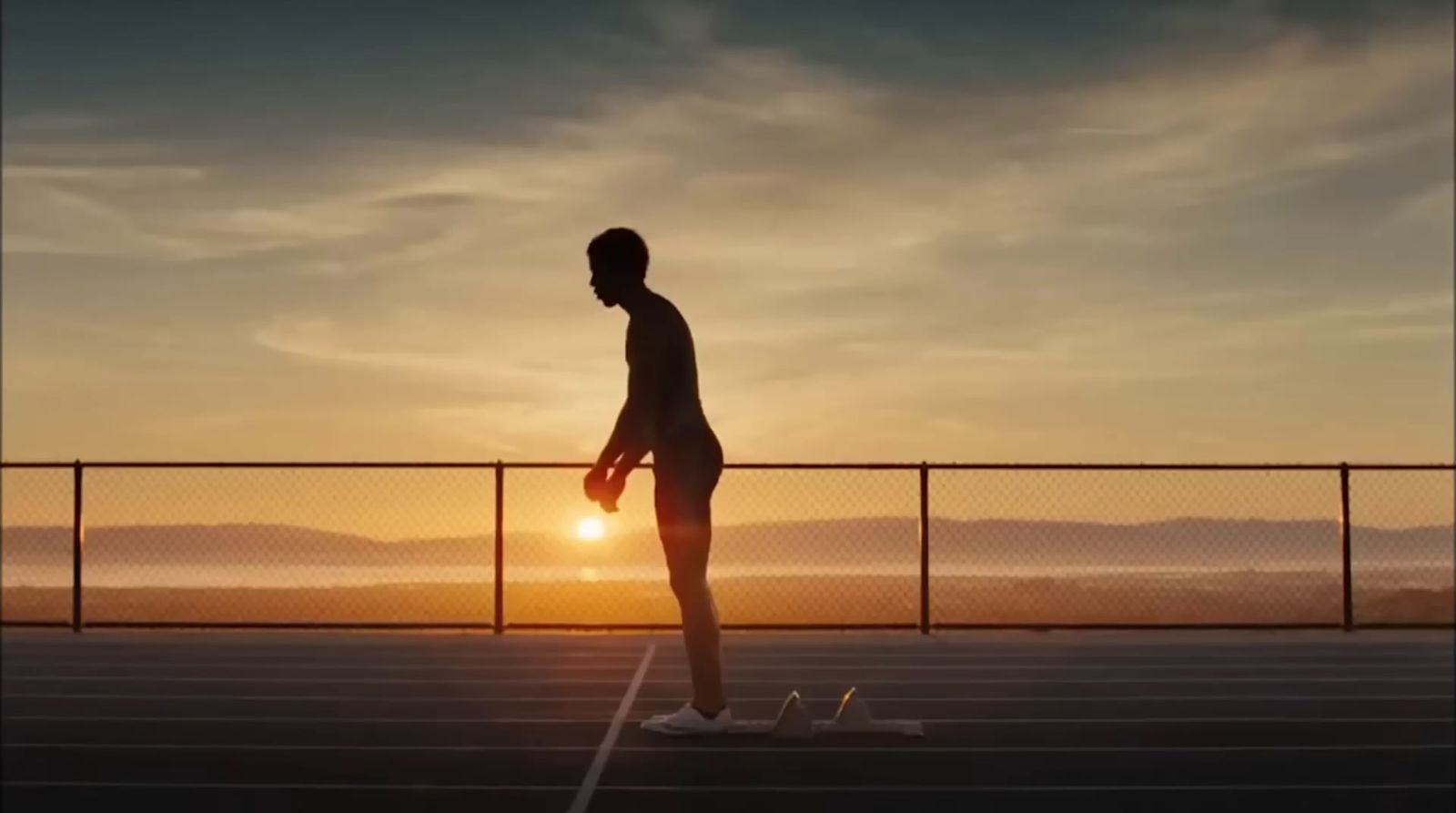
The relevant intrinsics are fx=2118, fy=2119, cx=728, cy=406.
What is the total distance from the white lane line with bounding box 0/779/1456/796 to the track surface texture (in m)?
0.02

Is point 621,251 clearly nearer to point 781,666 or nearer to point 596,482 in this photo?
point 596,482

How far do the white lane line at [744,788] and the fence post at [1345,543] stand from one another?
8850 millimetres

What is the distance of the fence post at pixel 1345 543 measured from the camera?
17078mm

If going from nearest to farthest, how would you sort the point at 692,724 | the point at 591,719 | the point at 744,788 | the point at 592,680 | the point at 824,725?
the point at 744,788
the point at 692,724
the point at 824,725
the point at 591,719
the point at 592,680

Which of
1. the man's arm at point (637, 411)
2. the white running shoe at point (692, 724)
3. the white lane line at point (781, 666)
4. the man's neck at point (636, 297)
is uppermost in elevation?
the man's neck at point (636, 297)

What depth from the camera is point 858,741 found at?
9766 millimetres

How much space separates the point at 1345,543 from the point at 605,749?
31.6 ft

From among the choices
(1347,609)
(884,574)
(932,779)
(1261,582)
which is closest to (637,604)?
(884,574)

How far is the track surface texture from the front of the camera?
821cm

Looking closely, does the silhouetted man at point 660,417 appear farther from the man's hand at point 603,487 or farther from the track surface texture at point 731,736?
the track surface texture at point 731,736

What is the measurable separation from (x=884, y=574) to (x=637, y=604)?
15602 millimetres

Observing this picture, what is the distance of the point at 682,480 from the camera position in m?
9.45

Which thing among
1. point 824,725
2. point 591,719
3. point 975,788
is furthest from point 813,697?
point 975,788

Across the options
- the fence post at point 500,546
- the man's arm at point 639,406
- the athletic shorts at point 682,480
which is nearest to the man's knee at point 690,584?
the athletic shorts at point 682,480
